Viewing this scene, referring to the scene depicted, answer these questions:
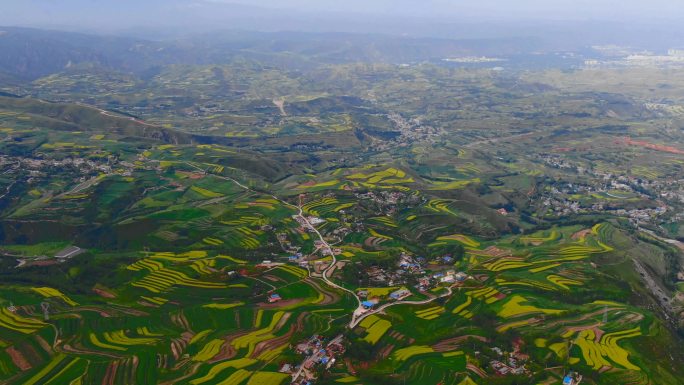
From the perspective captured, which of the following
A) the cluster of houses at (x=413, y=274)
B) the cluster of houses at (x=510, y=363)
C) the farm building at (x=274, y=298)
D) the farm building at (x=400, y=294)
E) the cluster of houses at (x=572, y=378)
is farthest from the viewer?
the cluster of houses at (x=413, y=274)

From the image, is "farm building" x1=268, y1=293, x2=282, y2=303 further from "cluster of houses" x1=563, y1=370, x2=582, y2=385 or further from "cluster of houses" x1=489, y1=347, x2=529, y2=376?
"cluster of houses" x1=563, y1=370, x2=582, y2=385

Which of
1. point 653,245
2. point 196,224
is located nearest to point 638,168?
point 653,245

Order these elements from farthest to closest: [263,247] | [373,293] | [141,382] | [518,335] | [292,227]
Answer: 1. [292,227]
2. [263,247]
3. [373,293]
4. [518,335]
5. [141,382]

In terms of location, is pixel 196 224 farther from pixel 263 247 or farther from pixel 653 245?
pixel 653 245

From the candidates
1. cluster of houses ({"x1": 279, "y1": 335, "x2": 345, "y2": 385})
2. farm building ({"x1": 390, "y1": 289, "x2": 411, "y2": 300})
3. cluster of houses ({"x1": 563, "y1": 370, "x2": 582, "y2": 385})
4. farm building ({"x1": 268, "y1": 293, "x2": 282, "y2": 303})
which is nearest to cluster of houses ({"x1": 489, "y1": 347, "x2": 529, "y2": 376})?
cluster of houses ({"x1": 563, "y1": 370, "x2": 582, "y2": 385})

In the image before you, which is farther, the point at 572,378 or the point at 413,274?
the point at 413,274

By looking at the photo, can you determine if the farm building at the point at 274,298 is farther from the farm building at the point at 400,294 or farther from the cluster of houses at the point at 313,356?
the farm building at the point at 400,294

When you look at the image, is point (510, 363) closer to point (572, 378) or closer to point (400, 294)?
point (572, 378)

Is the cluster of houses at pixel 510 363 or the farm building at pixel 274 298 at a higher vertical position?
the cluster of houses at pixel 510 363

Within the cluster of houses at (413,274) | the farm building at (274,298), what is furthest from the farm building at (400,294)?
the farm building at (274,298)

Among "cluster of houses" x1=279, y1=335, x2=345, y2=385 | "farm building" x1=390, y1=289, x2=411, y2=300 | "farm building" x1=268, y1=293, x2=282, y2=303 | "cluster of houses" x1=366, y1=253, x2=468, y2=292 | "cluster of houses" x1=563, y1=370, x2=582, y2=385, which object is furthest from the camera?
"cluster of houses" x1=366, y1=253, x2=468, y2=292

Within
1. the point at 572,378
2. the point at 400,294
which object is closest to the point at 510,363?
the point at 572,378
